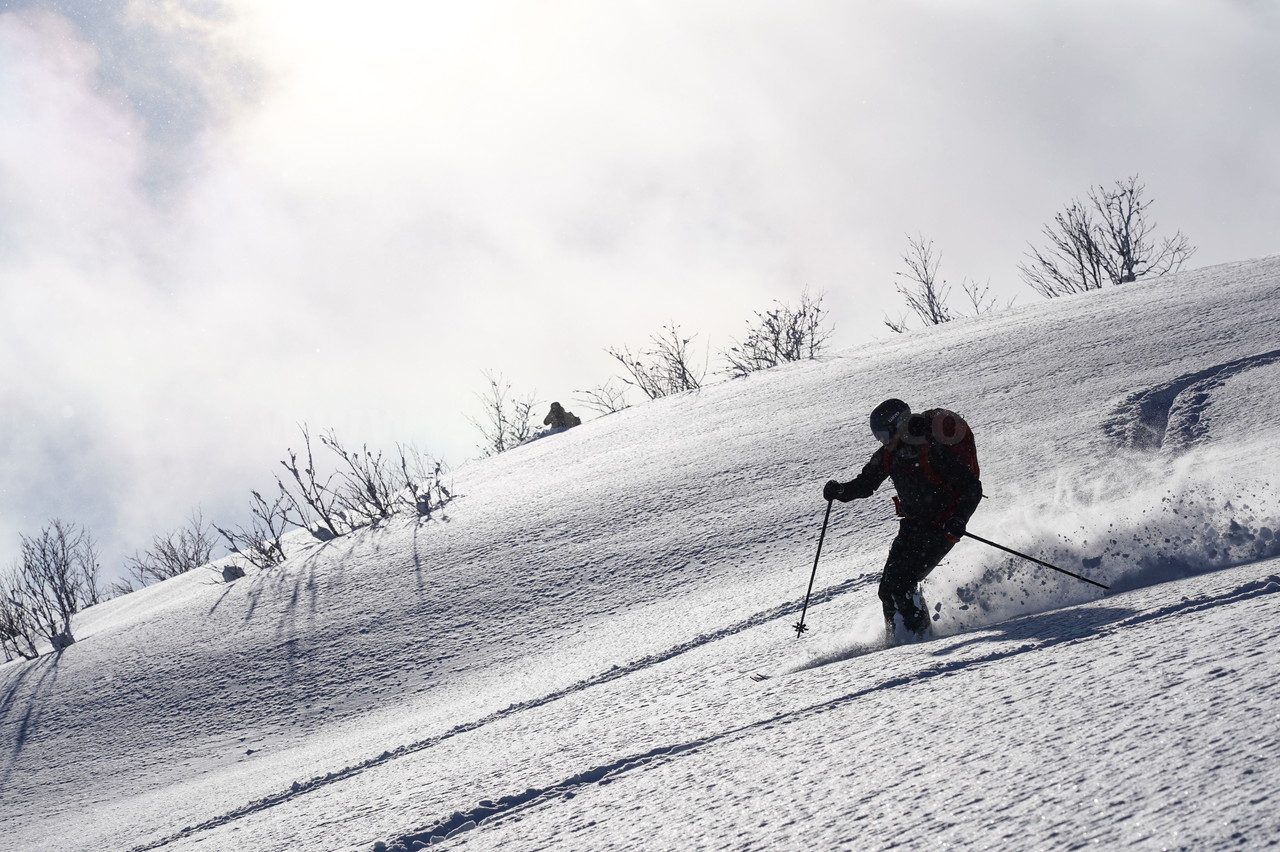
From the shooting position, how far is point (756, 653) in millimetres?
3658

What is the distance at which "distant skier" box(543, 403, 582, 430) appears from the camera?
1255 cm

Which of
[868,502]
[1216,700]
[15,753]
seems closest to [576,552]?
[868,502]

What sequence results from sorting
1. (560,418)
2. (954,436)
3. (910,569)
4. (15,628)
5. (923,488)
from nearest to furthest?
(910,569)
(954,436)
(923,488)
(15,628)
(560,418)

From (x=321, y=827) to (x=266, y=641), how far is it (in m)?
3.00

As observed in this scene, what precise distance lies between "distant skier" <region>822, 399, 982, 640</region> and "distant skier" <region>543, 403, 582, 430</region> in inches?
347

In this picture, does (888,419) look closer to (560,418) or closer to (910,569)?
(910,569)

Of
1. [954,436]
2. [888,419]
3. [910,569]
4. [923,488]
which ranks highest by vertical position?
[888,419]

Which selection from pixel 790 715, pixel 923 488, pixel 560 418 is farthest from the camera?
pixel 560 418

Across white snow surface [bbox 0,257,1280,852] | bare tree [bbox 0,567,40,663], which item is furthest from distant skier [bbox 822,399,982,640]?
bare tree [bbox 0,567,40,663]

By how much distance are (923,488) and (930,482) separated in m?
0.04

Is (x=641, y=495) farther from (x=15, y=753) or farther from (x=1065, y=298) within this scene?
(x=1065, y=298)

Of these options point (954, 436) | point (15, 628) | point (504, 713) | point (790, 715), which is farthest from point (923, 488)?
point (15, 628)

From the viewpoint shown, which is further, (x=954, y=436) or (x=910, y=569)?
(x=954, y=436)

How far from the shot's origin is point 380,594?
5.83 meters
